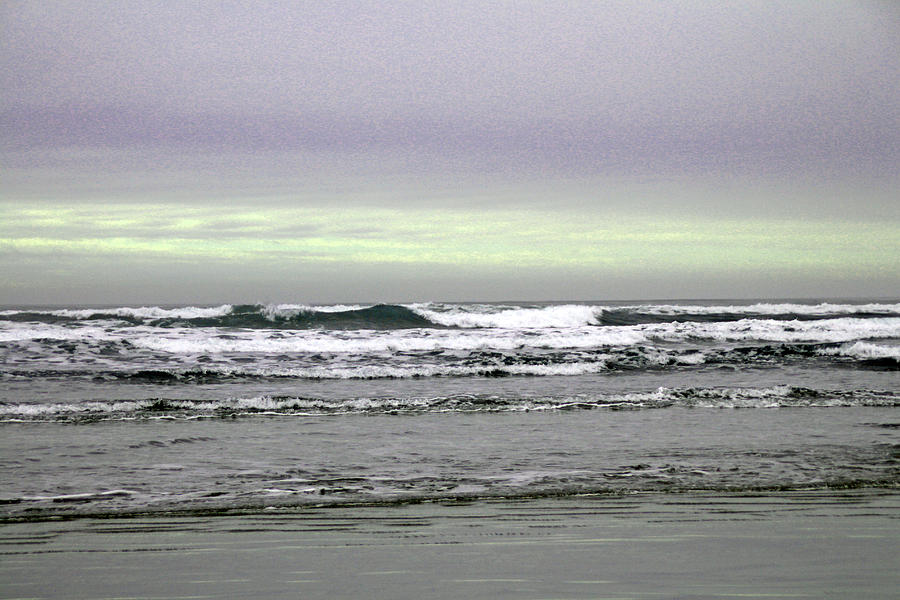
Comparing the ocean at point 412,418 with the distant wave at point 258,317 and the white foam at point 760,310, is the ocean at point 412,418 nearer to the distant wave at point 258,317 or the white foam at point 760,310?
the distant wave at point 258,317

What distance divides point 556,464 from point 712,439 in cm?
225

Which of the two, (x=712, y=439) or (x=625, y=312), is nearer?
(x=712, y=439)

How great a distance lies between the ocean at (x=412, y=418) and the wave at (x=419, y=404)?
0.05m

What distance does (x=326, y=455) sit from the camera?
22.6ft

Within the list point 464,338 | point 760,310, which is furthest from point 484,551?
point 760,310

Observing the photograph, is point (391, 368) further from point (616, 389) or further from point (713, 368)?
point (713, 368)

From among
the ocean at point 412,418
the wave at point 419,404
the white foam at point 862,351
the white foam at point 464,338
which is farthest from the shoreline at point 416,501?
the white foam at point 862,351

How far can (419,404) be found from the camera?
34.5 ft

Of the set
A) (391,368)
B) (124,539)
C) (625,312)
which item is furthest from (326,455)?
(625,312)

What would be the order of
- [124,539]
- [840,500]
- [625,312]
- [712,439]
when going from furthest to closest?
[625,312], [712,439], [840,500], [124,539]

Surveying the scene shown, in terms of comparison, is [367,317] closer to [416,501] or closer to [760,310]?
[760,310]

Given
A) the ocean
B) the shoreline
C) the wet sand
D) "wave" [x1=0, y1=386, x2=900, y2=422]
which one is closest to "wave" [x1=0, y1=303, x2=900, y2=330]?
the ocean

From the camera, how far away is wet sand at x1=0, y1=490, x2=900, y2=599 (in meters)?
3.35

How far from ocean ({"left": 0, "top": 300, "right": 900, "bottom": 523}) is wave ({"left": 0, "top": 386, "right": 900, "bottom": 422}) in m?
0.05
